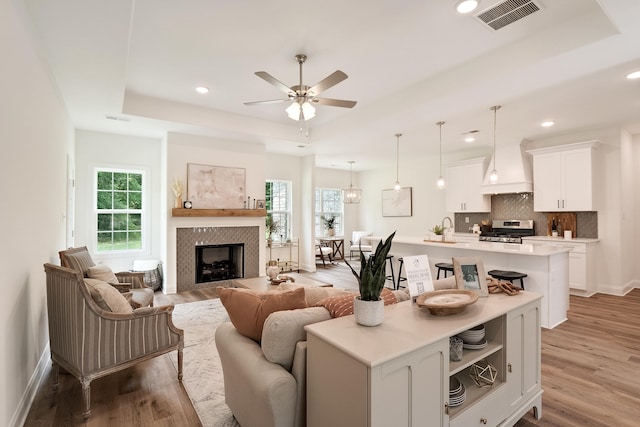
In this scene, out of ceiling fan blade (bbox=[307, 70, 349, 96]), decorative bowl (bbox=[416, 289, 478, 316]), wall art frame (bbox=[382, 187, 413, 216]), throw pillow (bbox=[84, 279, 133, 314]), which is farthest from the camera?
wall art frame (bbox=[382, 187, 413, 216])

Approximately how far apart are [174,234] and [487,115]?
5328mm

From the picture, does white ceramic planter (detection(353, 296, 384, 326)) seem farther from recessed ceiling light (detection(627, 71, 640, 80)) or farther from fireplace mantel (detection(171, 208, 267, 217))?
fireplace mantel (detection(171, 208, 267, 217))

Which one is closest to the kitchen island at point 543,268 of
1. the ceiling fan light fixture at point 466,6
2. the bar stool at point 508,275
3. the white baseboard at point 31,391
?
the bar stool at point 508,275

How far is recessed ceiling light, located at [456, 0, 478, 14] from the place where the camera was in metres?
2.43

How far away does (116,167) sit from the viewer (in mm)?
5613

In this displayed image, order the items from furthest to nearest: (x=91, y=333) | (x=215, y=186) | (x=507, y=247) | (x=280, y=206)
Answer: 1. (x=280, y=206)
2. (x=215, y=186)
3. (x=507, y=247)
4. (x=91, y=333)

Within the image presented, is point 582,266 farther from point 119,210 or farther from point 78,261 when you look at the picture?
point 119,210

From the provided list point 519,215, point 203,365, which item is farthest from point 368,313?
point 519,215

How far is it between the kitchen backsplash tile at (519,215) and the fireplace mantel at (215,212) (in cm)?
467

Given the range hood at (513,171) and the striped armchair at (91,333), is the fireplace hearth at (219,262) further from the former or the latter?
the range hood at (513,171)

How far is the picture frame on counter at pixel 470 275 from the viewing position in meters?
2.18

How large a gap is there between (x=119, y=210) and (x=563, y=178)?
781cm

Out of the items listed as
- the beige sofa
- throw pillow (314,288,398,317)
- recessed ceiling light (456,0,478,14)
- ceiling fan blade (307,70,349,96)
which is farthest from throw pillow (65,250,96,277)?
recessed ceiling light (456,0,478,14)

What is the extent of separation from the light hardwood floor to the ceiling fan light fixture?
2995 mm
